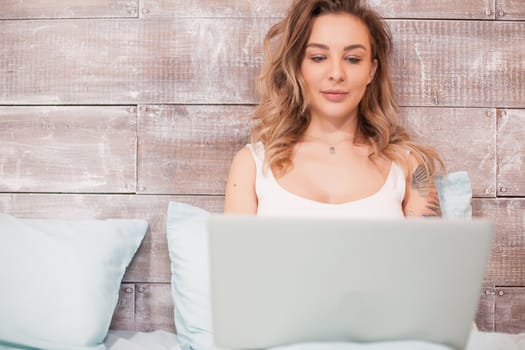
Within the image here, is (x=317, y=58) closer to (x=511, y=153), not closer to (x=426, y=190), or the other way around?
(x=426, y=190)

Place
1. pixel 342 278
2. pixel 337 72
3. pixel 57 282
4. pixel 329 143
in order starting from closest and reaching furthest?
1. pixel 342 278
2. pixel 57 282
3. pixel 337 72
4. pixel 329 143

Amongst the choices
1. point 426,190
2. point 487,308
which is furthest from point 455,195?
point 487,308

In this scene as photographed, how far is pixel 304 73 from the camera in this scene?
62.9 inches

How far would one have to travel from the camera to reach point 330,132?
5.40 feet

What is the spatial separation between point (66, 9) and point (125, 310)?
89 cm

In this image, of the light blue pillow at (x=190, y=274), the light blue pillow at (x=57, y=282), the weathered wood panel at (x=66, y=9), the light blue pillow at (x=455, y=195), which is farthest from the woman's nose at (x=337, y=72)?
the light blue pillow at (x=57, y=282)

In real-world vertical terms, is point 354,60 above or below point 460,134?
above

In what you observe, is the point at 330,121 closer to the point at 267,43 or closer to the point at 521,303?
the point at 267,43

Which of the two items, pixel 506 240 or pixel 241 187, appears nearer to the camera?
pixel 241 187

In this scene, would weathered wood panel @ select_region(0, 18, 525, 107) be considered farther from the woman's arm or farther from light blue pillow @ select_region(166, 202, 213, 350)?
light blue pillow @ select_region(166, 202, 213, 350)

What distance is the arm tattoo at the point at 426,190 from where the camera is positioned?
5.09ft

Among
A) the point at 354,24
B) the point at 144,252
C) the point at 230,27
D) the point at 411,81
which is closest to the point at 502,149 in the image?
the point at 411,81

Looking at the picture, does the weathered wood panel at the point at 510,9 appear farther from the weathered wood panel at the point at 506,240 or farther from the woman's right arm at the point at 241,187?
the woman's right arm at the point at 241,187

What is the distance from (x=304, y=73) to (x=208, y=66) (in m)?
0.29
